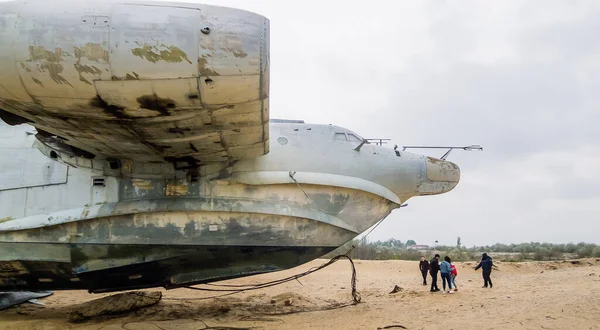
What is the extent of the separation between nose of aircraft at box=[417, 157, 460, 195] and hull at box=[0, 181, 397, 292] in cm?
169

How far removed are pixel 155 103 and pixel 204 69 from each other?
0.68 meters

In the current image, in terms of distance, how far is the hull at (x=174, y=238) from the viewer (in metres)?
7.47

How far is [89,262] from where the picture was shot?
7.64 m

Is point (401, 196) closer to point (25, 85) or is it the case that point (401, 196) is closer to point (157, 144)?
point (157, 144)

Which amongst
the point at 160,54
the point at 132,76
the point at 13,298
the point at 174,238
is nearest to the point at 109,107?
the point at 132,76

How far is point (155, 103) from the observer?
186 inches

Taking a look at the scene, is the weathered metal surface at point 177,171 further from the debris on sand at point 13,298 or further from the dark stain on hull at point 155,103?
the debris on sand at point 13,298

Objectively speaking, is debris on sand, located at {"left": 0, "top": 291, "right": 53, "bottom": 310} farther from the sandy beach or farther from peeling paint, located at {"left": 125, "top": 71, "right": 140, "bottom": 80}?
peeling paint, located at {"left": 125, "top": 71, "right": 140, "bottom": 80}

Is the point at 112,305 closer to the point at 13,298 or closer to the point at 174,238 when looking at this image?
the point at 13,298

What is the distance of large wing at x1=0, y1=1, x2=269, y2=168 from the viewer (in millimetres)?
4199

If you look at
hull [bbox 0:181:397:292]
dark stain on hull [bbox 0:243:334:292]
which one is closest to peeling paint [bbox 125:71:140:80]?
hull [bbox 0:181:397:292]

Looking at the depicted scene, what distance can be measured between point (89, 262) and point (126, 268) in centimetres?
58

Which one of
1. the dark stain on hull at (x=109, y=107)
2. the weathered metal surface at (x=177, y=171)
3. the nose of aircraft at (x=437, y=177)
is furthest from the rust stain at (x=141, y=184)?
the nose of aircraft at (x=437, y=177)

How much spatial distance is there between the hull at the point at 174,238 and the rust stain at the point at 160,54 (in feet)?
12.2
